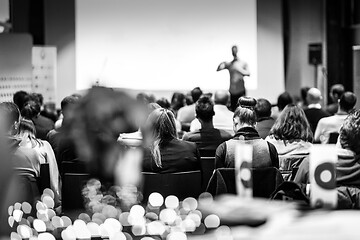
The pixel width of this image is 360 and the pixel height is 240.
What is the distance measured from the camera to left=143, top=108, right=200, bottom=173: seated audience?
4.50m

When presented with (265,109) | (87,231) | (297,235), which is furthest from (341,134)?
(265,109)

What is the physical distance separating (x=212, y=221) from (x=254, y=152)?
2679 mm

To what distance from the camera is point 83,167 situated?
2.07 m

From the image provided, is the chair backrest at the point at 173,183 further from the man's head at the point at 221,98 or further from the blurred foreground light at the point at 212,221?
the man's head at the point at 221,98

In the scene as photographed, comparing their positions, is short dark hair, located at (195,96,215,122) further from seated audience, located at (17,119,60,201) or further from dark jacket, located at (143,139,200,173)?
seated audience, located at (17,119,60,201)

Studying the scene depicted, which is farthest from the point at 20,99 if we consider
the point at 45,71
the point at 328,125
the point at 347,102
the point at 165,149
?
the point at 45,71

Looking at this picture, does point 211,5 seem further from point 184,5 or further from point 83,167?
point 83,167

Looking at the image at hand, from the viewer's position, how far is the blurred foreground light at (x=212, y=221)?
6.56ft

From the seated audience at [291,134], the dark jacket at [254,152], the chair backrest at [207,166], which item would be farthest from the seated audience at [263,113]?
the dark jacket at [254,152]

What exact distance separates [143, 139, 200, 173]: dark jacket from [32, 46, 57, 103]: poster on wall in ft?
26.6

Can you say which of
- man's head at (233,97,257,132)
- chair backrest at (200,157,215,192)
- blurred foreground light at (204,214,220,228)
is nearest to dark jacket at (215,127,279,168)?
man's head at (233,97,257,132)

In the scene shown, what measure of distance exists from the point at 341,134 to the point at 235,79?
895 centimetres

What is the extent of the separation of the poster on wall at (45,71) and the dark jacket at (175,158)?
8.10 meters

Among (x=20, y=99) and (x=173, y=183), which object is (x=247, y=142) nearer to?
(x=173, y=183)
